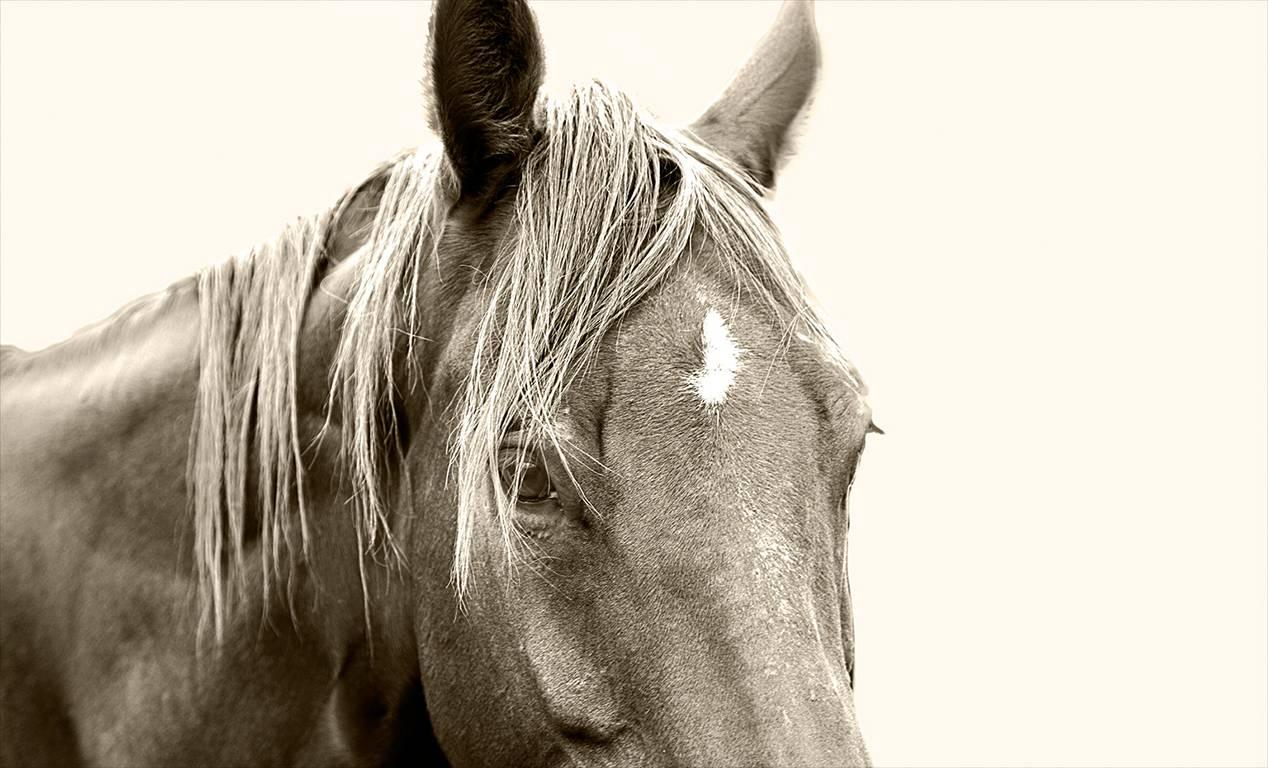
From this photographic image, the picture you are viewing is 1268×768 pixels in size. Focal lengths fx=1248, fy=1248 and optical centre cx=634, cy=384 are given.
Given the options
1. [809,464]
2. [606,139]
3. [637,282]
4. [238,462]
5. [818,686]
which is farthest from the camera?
[238,462]

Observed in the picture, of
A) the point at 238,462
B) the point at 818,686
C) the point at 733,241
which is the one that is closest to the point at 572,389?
the point at 733,241

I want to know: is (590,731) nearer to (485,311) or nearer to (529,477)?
(529,477)

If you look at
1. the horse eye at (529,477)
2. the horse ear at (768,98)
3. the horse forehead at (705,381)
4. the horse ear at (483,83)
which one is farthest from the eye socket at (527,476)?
the horse ear at (768,98)

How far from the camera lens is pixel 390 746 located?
263 cm

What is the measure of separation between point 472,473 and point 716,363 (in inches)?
19.4

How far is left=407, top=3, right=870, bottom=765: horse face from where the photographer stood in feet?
6.69

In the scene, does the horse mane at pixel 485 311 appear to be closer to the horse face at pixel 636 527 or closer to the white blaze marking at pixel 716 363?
the horse face at pixel 636 527

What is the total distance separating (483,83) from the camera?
2418 mm

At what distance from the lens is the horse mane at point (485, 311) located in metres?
2.30

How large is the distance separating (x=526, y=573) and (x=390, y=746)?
66cm

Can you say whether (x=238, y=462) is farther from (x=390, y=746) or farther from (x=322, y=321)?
(x=390, y=746)

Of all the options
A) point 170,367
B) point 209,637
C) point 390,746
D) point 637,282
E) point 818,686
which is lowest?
point 390,746

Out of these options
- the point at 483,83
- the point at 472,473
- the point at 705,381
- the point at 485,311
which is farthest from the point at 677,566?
the point at 483,83

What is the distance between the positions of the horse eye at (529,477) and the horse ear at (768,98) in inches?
36.0
